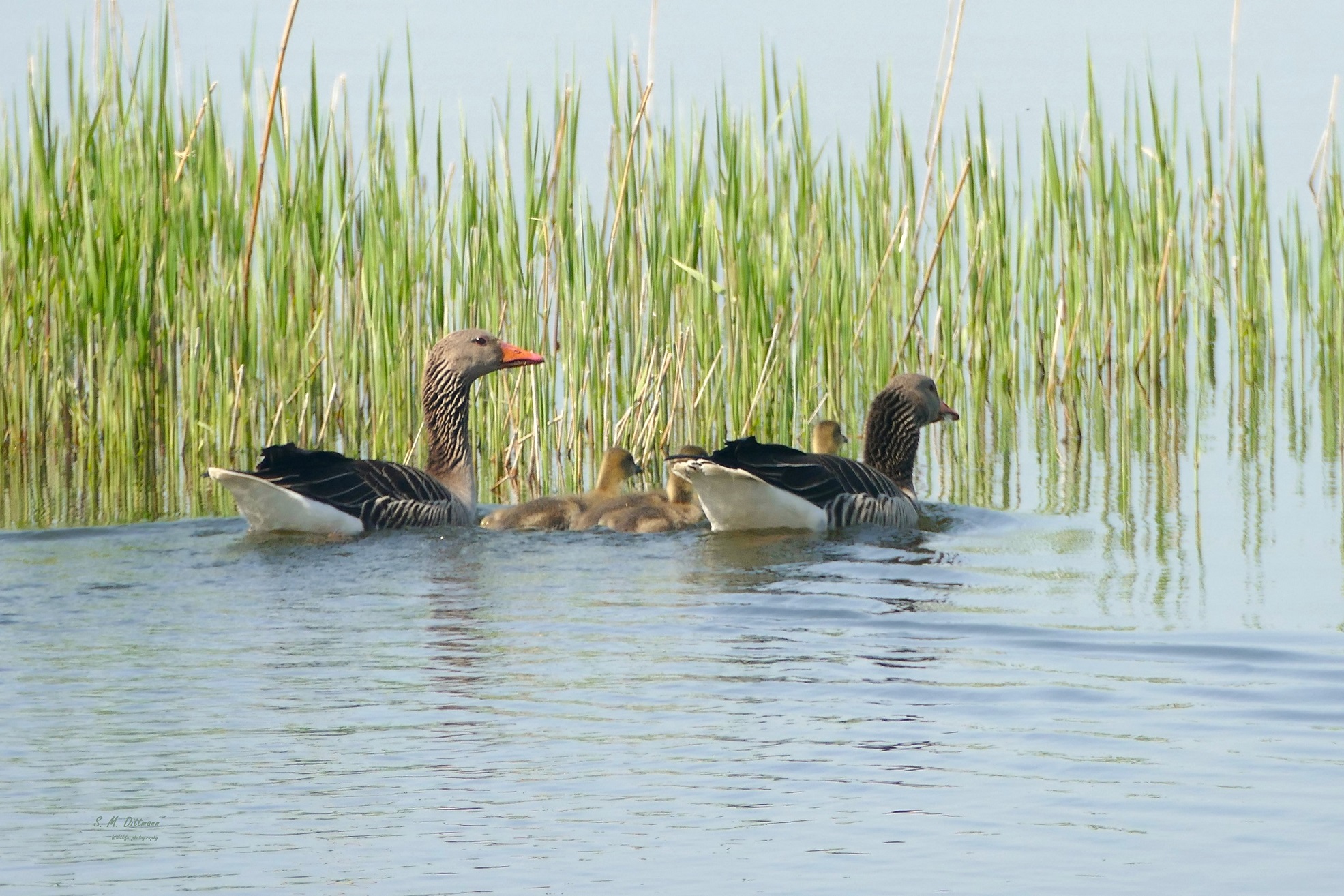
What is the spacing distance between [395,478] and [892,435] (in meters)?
3.58

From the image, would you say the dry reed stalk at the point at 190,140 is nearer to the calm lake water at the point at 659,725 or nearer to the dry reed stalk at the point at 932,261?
→ the calm lake water at the point at 659,725

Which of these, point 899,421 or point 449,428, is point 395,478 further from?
point 899,421

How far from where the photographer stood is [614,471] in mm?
11891

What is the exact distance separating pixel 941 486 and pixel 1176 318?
386cm

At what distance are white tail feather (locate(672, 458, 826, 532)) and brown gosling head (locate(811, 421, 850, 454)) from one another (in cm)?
129

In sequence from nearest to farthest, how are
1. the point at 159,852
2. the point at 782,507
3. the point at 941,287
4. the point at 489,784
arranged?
the point at 159,852 < the point at 489,784 < the point at 782,507 < the point at 941,287

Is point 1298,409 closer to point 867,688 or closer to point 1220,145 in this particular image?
point 1220,145

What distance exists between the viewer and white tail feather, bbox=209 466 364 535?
10734 millimetres

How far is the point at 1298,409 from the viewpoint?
52.5 ft

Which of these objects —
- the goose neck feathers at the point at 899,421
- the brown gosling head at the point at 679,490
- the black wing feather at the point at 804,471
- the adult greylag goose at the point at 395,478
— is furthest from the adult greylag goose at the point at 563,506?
the goose neck feathers at the point at 899,421

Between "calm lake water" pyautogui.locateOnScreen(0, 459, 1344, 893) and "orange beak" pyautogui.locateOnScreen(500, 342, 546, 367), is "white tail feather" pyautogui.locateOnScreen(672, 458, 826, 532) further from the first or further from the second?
"orange beak" pyautogui.locateOnScreen(500, 342, 546, 367)

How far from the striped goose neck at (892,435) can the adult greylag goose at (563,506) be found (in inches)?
74.8

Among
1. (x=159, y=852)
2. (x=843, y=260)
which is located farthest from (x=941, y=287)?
(x=159, y=852)

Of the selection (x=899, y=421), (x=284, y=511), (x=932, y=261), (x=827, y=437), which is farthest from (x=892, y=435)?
(x=284, y=511)
